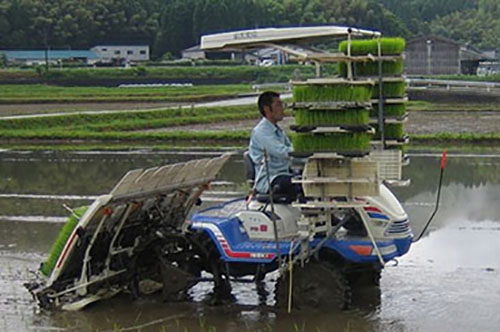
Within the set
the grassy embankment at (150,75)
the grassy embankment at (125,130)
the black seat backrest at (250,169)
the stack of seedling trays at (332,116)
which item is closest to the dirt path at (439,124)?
the grassy embankment at (125,130)

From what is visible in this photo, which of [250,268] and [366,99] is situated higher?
[366,99]

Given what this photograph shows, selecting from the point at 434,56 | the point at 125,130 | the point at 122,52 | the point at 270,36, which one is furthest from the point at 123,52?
the point at 270,36

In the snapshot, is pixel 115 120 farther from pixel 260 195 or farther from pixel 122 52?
pixel 122 52

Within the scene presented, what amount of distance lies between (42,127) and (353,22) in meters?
63.0

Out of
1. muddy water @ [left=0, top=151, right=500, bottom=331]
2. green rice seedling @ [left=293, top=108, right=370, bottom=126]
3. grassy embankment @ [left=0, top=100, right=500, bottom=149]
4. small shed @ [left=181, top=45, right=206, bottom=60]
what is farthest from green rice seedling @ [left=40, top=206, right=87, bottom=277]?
small shed @ [left=181, top=45, right=206, bottom=60]

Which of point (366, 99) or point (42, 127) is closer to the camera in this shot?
point (366, 99)

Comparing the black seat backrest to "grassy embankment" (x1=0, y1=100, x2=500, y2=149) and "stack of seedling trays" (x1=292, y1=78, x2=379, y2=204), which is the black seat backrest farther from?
"grassy embankment" (x1=0, y1=100, x2=500, y2=149)

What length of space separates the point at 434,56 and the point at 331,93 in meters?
67.2

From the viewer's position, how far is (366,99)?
8.00 m

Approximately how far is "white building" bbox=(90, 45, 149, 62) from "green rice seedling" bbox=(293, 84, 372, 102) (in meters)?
81.3

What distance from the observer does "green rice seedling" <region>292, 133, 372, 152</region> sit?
7941 mm

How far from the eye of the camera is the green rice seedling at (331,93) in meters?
7.92

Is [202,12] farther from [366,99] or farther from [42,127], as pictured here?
[366,99]

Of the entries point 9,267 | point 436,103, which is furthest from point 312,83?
A: point 436,103
